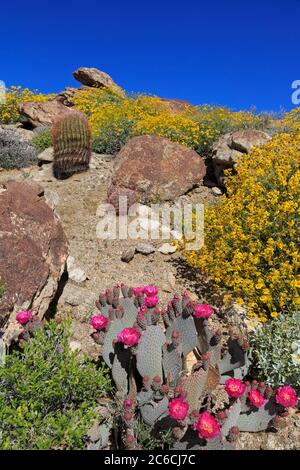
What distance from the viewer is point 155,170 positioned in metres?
7.93

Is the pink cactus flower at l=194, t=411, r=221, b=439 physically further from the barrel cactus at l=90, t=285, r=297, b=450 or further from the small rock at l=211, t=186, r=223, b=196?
the small rock at l=211, t=186, r=223, b=196

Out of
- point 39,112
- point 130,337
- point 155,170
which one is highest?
point 39,112

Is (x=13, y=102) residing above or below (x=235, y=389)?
above

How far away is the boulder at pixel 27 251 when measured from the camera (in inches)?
137

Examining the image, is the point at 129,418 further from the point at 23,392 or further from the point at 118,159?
the point at 118,159

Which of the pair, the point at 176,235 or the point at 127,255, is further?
the point at 176,235

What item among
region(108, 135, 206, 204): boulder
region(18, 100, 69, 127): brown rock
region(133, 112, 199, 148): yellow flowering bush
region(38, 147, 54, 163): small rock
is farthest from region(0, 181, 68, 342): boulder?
region(18, 100, 69, 127): brown rock

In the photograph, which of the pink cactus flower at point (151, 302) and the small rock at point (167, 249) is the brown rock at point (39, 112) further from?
the pink cactus flower at point (151, 302)

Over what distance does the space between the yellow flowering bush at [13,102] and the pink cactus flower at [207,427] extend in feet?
50.6

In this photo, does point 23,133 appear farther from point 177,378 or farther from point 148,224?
point 177,378

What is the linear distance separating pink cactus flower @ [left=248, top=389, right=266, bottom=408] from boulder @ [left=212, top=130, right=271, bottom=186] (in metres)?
5.87

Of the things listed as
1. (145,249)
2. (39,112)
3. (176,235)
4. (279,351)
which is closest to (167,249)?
(145,249)

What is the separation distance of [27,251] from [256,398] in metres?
2.54

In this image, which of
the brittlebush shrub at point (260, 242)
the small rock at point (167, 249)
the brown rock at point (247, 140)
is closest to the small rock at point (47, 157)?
the brown rock at point (247, 140)
